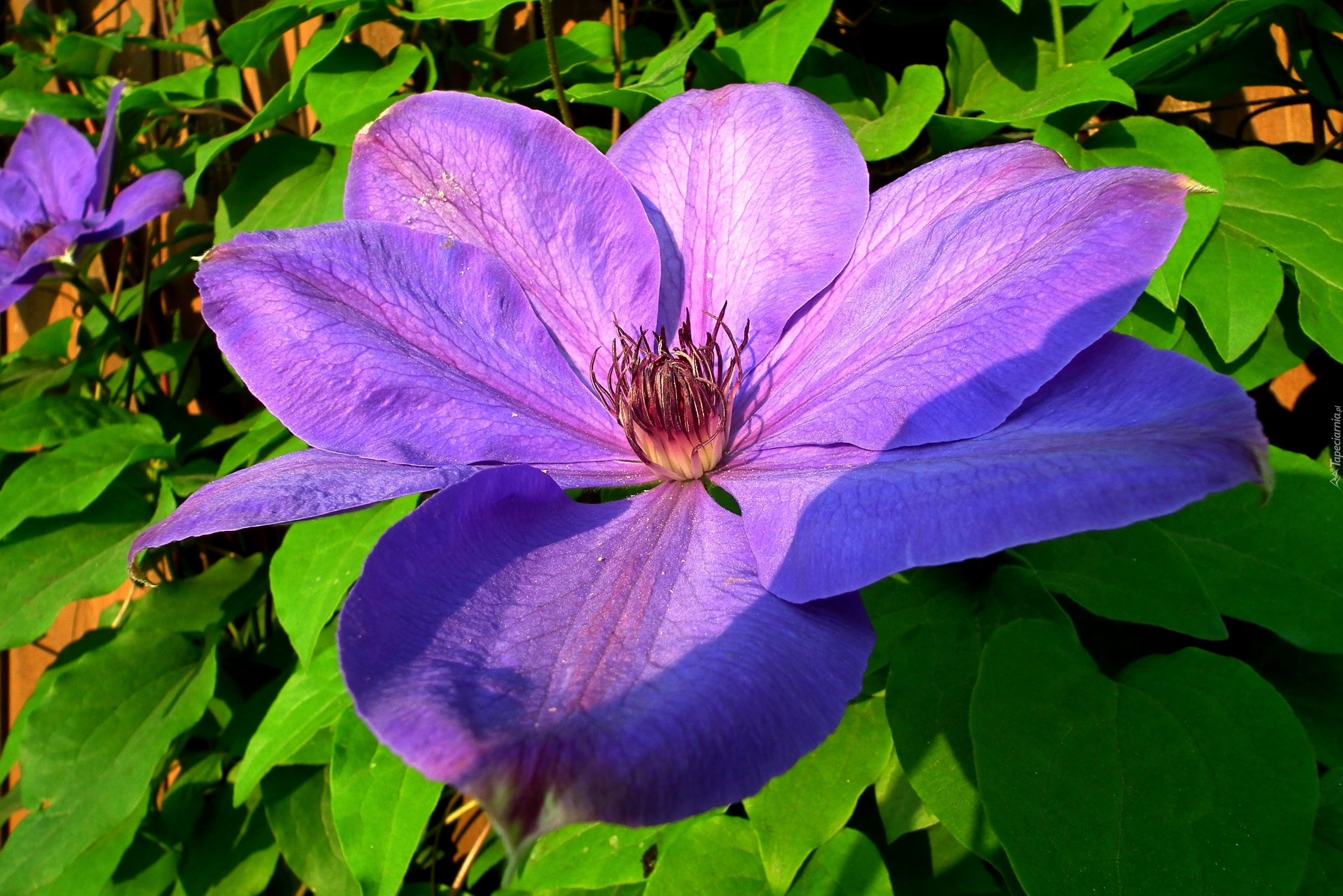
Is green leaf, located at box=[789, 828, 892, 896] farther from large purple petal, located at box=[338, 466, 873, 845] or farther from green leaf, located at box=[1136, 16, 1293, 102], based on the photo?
green leaf, located at box=[1136, 16, 1293, 102]

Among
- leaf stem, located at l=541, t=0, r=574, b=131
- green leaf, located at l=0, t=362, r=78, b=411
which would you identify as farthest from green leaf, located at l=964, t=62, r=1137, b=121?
green leaf, located at l=0, t=362, r=78, b=411

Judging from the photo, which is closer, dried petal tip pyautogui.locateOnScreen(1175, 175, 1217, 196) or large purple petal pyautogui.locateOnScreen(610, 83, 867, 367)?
dried petal tip pyautogui.locateOnScreen(1175, 175, 1217, 196)

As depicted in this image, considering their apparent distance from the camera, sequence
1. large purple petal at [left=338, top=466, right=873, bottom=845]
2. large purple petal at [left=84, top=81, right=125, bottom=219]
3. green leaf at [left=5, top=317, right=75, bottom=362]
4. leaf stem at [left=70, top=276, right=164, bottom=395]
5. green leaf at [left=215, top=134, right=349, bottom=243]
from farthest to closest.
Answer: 1. green leaf at [left=5, top=317, right=75, bottom=362]
2. leaf stem at [left=70, top=276, right=164, bottom=395]
3. large purple petal at [left=84, top=81, right=125, bottom=219]
4. green leaf at [left=215, top=134, right=349, bottom=243]
5. large purple petal at [left=338, top=466, right=873, bottom=845]

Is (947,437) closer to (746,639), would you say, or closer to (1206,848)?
(746,639)

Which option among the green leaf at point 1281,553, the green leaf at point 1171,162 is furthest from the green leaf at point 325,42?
the green leaf at point 1281,553

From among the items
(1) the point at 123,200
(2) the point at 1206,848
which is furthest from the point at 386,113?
(1) the point at 123,200

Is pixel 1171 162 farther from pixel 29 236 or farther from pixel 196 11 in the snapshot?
pixel 29 236

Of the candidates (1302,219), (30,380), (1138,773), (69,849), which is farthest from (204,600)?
(1302,219)

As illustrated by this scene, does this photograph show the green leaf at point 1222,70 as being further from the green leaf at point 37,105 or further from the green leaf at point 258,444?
the green leaf at point 37,105
